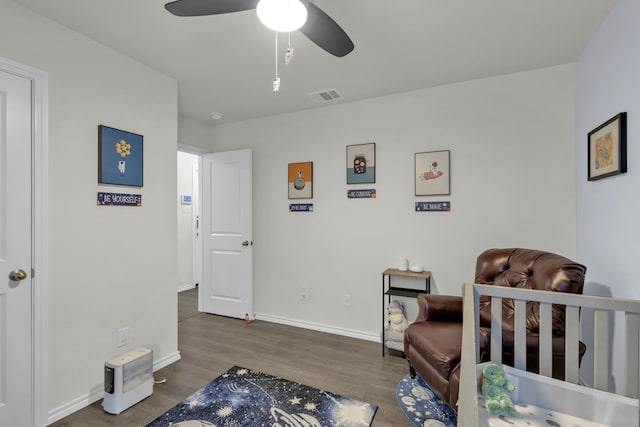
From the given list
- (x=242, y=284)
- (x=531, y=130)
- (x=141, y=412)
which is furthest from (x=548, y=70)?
(x=141, y=412)

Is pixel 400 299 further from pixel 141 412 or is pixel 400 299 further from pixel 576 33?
pixel 576 33

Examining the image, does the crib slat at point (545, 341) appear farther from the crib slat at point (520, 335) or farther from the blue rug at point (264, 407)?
the blue rug at point (264, 407)

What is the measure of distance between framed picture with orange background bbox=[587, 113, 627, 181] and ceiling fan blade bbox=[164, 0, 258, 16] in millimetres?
2039

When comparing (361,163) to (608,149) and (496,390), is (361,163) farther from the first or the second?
(496,390)

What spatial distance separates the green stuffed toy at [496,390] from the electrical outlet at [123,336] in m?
2.41

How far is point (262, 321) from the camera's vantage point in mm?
3727

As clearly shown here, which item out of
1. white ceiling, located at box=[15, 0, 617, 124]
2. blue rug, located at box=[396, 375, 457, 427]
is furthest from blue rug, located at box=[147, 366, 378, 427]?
white ceiling, located at box=[15, 0, 617, 124]

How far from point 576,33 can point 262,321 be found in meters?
3.87

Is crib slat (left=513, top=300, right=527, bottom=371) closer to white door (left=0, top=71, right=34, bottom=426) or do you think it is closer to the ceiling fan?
the ceiling fan

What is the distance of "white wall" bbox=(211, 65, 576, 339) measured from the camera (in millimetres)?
2545

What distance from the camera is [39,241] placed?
6.09 ft

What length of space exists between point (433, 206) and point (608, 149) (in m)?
1.29

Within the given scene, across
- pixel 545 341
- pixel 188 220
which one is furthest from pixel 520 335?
pixel 188 220

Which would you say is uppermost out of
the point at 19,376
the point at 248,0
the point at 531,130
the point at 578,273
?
the point at 248,0
